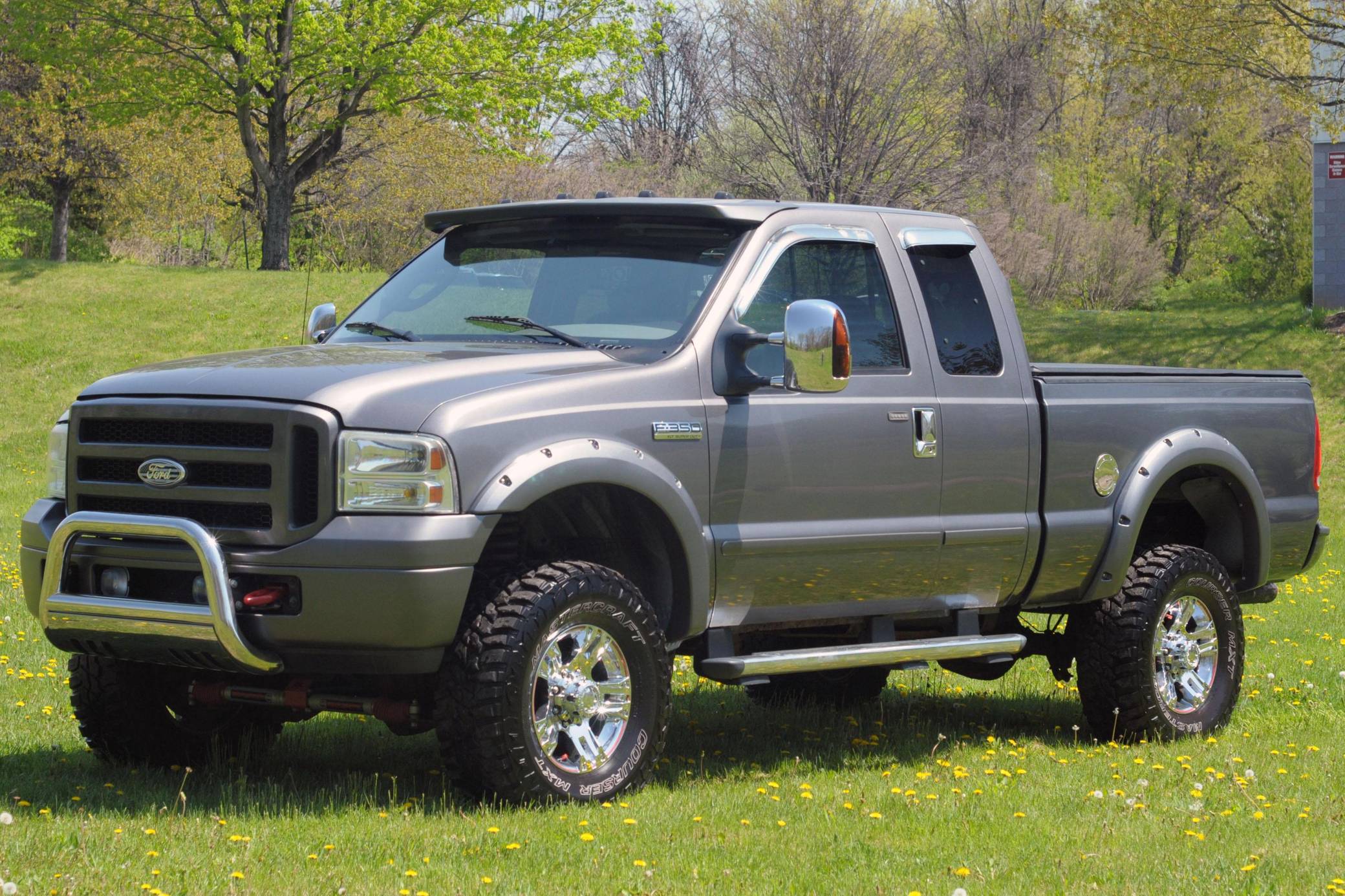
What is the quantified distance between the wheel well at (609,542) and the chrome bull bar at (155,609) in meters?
0.91

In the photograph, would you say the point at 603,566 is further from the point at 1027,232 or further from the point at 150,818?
the point at 1027,232

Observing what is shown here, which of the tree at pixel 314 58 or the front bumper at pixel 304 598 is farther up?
the tree at pixel 314 58

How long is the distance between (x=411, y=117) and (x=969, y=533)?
1387 inches

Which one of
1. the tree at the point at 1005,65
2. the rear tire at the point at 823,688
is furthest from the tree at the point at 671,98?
the rear tire at the point at 823,688

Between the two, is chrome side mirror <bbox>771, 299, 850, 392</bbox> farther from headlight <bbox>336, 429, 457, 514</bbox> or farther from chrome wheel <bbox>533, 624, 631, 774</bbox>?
headlight <bbox>336, 429, 457, 514</bbox>

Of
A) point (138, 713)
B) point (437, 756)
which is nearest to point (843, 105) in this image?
point (437, 756)

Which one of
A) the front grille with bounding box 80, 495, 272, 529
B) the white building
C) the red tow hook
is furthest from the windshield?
the white building

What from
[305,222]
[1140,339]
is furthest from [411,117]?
[1140,339]

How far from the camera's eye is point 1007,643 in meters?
6.92

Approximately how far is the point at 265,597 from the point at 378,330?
67.9 inches

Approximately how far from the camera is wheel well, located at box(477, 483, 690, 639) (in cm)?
564

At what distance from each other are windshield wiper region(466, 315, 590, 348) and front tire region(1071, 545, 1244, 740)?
9.44ft

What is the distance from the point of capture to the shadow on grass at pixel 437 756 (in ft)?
18.3

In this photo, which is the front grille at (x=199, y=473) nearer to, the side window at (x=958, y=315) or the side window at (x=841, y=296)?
the side window at (x=841, y=296)
